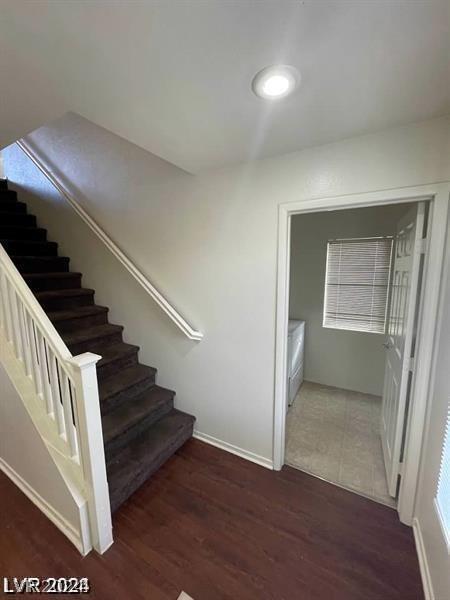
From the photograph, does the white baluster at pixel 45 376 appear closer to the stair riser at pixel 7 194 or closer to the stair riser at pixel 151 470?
the stair riser at pixel 151 470

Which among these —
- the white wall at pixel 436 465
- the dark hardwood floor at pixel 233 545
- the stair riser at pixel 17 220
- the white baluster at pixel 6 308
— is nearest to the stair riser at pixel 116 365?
the white baluster at pixel 6 308

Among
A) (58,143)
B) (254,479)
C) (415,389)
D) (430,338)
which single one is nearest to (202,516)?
(254,479)

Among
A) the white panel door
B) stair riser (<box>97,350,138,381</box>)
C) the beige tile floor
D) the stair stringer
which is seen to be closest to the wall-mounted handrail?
stair riser (<box>97,350,138,381</box>)

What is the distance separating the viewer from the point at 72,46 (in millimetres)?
907

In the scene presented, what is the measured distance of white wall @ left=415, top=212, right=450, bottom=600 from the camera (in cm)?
117

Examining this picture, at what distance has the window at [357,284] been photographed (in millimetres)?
3002

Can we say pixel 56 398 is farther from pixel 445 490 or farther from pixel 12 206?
pixel 12 206

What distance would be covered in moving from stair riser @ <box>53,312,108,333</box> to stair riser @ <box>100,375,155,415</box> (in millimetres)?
773

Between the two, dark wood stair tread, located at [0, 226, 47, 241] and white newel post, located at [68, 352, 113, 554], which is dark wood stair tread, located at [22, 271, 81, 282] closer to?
dark wood stair tread, located at [0, 226, 47, 241]

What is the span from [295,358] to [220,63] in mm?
2661

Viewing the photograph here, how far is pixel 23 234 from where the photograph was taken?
2.94 m

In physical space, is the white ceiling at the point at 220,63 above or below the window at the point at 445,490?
above

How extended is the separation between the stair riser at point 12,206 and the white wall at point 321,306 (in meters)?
3.34

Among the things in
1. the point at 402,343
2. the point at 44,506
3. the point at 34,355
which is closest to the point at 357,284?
the point at 402,343
